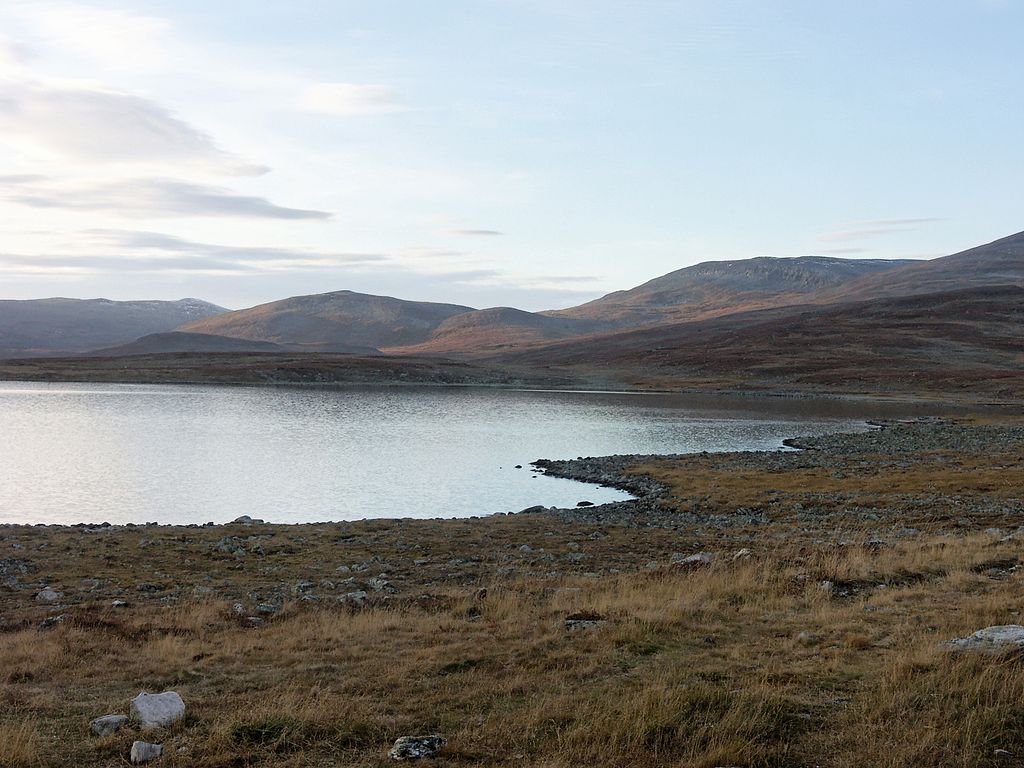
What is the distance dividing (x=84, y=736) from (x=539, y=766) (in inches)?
197

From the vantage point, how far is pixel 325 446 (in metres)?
61.7

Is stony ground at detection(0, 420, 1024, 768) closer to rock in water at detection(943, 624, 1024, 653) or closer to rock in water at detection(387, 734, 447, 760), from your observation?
rock in water at detection(387, 734, 447, 760)

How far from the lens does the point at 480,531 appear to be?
93.5 ft

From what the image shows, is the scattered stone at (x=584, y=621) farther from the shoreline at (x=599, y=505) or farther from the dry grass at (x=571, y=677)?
the shoreline at (x=599, y=505)

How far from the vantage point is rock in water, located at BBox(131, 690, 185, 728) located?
29.7 feet

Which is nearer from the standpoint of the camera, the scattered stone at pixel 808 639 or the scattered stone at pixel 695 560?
the scattered stone at pixel 808 639

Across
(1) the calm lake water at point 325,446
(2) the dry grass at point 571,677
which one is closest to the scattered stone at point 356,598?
(2) the dry grass at point 571,677

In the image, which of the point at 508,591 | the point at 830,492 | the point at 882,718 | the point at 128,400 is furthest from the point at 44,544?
the point at 128,400

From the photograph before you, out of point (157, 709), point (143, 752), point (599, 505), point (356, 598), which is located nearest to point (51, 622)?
point (356, 598)

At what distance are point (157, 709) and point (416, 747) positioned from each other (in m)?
3.19

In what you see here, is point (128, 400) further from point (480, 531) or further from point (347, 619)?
point (347, 619)

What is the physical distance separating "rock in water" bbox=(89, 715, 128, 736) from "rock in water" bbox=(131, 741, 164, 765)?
3.24 ft

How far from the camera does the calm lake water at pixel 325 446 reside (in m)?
39.5

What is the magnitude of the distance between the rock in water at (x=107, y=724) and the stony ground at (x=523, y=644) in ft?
0.68
